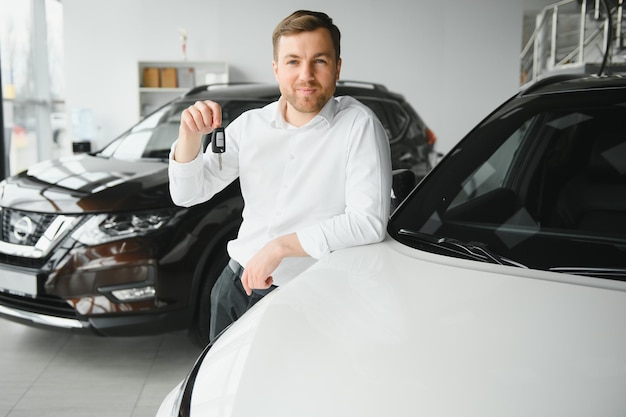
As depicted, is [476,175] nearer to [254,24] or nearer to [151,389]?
[151,389]

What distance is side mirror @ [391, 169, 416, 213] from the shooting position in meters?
1.78

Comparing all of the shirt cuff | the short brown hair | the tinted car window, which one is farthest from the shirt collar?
the tinted car window

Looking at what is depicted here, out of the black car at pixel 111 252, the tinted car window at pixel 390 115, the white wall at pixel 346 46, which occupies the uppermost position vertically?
the white wall at pixel 346 46

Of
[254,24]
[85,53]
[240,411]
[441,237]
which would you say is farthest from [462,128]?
[240,411]

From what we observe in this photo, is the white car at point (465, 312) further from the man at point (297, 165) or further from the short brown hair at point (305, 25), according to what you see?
the short brown hair at point (305, 25)

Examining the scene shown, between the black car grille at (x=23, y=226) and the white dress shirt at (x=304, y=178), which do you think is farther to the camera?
the black car grille at (x=23, y=226)

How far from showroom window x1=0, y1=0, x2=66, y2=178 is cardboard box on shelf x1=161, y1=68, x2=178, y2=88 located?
160 centimetres

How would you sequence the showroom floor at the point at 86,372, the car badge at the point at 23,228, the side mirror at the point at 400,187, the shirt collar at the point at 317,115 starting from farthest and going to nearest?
the car badge at the point at 23,228
the showroom floor at the point at 86,372
the side mirror at the point at 400,187
the shirt collar at the point at 317,115

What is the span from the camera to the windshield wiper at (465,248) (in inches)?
50.7

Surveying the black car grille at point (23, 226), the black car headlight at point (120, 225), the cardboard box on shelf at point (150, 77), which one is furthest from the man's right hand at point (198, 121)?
the cardboard box on shelf at point (150, 77)

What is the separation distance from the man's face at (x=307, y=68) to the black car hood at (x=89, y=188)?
136 centimetres

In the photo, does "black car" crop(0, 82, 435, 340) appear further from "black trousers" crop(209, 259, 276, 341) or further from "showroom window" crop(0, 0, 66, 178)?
"showroom window" crop(0, 0, 66, 178)

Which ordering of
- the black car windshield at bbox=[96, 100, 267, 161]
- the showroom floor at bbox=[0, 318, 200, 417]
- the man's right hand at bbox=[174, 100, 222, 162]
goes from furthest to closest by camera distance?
the black car windshield at bbox=[96, 100, 267, 161], the showroom floor at bbox=[0, 318, 200, 417], the man's right hand at bbox=[174, 100, 222, 162]

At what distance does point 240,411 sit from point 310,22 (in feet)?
2.75
